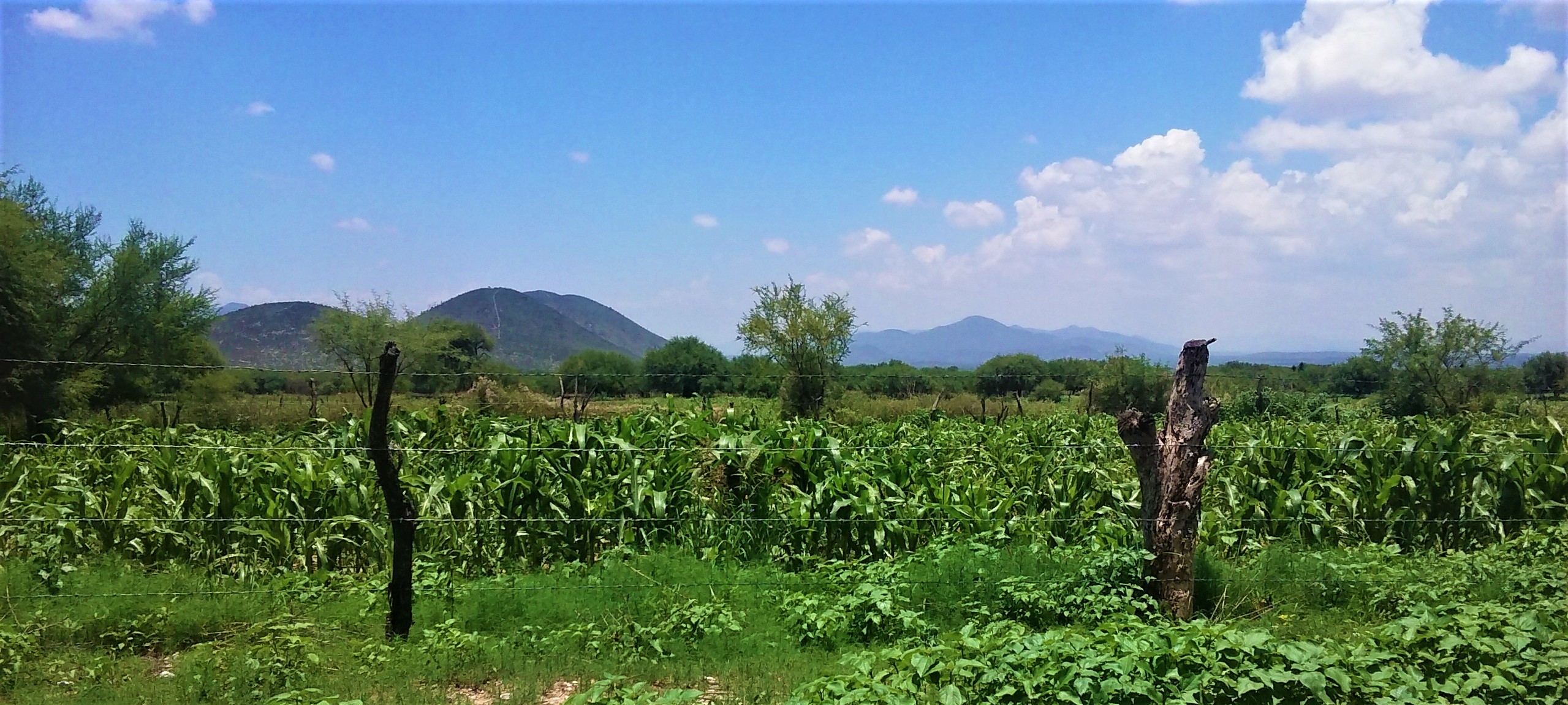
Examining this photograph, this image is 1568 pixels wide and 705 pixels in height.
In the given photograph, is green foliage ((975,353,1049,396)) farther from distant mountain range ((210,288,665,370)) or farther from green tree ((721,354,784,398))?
distant mountain range ((210,288,665,370))

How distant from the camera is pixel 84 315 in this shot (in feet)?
Result: 59.3

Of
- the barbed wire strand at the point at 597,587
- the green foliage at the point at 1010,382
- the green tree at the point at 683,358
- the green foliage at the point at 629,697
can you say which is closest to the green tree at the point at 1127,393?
the green foliage at the point at 1010,382

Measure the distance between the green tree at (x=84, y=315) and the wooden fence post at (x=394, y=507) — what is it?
9.21 metres

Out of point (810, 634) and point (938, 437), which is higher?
point (938, 437)

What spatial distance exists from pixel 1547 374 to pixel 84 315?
129 ft

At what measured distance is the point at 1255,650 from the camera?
140 inches

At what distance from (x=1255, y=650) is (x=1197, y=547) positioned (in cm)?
301

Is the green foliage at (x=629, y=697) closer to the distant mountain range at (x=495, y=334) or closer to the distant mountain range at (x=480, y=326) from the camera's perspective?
the distant mountain range at (x=495, y=334)

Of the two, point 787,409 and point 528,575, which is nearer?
point 528,575

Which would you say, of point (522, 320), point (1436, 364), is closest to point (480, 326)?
point (1436, 364)

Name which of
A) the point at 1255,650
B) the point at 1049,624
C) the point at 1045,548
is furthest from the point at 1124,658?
the point at 1045,548

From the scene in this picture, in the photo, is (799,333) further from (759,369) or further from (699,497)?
(699,497)

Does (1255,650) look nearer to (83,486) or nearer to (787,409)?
(83,486)

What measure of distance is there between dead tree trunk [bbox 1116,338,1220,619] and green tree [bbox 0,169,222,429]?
12576mm
